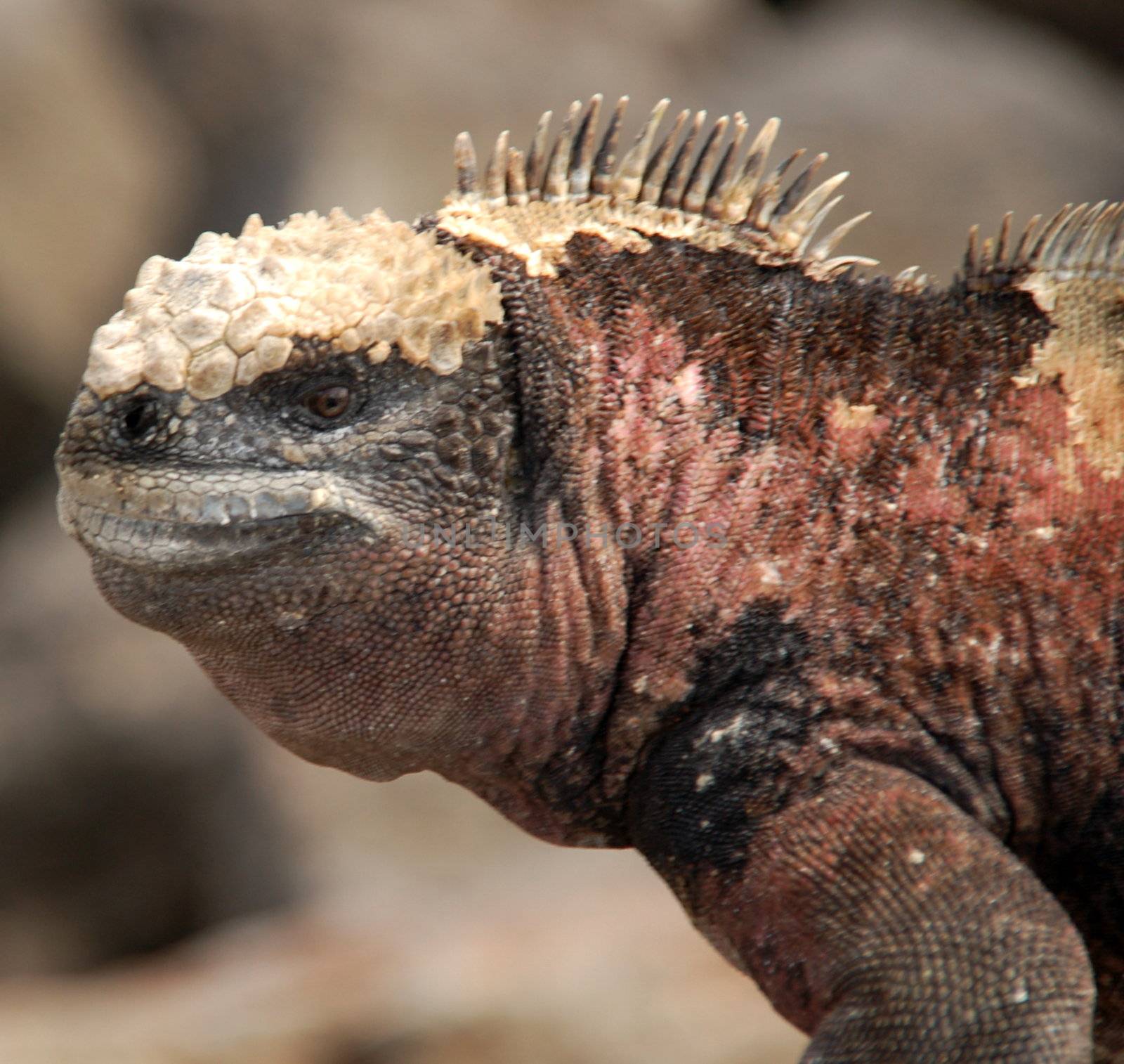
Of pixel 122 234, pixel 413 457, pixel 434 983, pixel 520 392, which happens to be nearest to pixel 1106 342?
pixel 520 392

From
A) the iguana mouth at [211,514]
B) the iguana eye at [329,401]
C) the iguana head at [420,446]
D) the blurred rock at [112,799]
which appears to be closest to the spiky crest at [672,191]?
the iguana head at [420,446]

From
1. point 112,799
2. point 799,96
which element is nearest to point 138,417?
point 112,799

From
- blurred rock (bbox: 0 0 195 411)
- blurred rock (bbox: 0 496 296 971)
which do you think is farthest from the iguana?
blurred rock (bbox: 0 0 195 411)

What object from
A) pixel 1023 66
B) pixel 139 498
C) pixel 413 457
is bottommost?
pixel 139 498

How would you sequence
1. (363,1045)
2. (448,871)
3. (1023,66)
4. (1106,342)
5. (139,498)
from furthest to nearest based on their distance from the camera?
(1023,66)
(448,871)
(363,1045)
(1106,342)
(139,498)

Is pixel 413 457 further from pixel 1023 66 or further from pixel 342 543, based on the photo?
pixel 1023 66

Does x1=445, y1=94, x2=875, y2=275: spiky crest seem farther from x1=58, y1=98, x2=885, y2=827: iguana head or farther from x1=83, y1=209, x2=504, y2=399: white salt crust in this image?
x1=83, y1=209, x2=504, y2=399: white salt crust

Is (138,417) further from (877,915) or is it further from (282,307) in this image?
(877,915)
